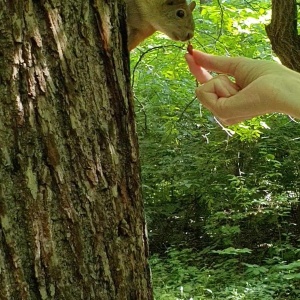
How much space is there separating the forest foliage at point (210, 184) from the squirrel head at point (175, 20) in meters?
2.49

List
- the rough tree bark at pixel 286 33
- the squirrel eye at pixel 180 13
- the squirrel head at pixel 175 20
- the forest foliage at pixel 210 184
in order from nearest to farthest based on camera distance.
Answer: the squirrel head at pixel 175 20 < the squirrel eye at pixel 180 13 < the rough tree bark at pixel 286 33 < the forest foliage at pixel 210 184

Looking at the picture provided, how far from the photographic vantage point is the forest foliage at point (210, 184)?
605 cm

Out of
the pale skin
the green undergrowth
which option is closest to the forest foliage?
the green undergrowth

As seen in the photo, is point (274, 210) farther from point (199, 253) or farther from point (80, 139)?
point (80, 139)

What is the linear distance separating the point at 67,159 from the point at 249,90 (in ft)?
1.82

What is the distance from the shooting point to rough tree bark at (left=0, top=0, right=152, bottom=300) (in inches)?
42.6

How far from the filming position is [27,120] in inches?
43.3

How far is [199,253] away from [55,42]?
228 inches

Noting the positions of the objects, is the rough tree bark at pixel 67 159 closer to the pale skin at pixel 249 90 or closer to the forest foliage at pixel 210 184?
the pale skin at pixel 249 90

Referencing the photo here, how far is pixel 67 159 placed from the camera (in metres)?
1.14

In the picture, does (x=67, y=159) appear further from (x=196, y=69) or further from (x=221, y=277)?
(x=221, y=277)

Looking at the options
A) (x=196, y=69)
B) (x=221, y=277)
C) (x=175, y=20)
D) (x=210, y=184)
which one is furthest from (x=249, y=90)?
(x=210, y=184)

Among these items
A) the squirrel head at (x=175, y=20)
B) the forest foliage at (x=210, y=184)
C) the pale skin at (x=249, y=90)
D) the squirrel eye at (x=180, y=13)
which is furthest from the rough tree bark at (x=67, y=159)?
the forest foliage at (x=210, y=184)

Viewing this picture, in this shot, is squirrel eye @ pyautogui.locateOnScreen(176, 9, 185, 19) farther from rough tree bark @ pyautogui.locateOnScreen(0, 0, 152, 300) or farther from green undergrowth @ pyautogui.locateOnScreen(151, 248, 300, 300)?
green undergrowth @ pyautogui.locateOnScreen(151, 248, 300, 300)
